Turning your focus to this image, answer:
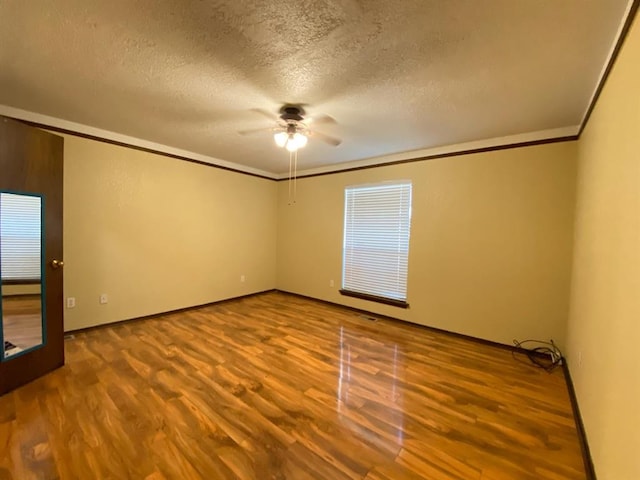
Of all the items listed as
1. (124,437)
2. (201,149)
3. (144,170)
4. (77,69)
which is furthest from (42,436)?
(201,149)

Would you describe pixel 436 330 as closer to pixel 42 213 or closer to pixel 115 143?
pixel 42 213

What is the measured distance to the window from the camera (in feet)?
12.9

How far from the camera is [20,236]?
222cm

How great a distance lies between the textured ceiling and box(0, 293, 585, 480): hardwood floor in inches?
94.1

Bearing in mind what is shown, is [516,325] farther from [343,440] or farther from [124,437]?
[124,437]

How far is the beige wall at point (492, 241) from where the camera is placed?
9.39 ft

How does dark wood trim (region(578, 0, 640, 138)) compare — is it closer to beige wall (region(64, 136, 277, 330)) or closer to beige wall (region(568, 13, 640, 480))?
beige wall (region(568, 13, 640, 480))

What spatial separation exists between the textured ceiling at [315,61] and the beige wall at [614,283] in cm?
35

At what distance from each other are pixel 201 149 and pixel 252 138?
1055mm

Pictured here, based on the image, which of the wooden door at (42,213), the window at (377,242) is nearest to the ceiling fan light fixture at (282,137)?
the wooden door at (42,213)

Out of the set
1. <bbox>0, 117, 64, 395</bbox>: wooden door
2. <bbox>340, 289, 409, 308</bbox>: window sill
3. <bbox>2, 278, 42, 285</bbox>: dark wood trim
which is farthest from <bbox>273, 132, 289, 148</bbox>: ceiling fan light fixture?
<bbox>340, 289, 409, 308</bbox>: window sill

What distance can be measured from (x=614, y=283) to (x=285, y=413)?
6.83 ft

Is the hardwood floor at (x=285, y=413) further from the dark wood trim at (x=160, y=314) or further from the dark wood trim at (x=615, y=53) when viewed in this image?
the dark wood trim at (x=615, y=53)

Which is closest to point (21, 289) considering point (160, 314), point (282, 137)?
point (160, 314)
